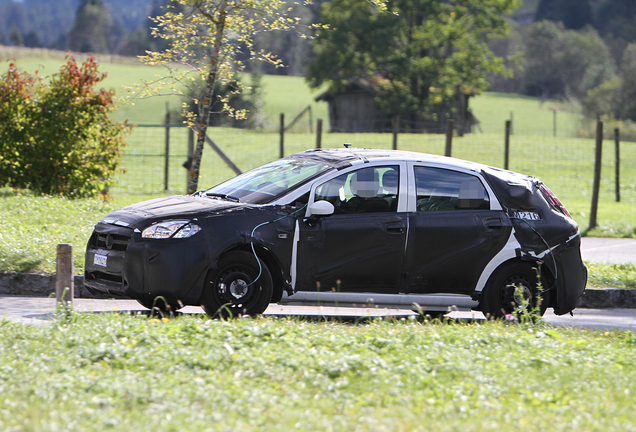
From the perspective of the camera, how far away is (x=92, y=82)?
14.6m

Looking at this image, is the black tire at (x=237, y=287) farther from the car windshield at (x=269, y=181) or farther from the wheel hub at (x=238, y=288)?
the car windshield at (x=269, y=181)

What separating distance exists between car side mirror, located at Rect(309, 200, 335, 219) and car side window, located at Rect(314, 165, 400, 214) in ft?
0.43

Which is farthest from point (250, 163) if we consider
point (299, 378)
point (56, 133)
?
point (299, 378)

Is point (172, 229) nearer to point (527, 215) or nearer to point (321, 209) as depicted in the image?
point (321, 209)

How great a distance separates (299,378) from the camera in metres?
4.77

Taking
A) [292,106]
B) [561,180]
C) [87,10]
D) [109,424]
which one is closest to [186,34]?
[109,424]

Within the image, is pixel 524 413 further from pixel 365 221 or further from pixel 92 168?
pixel 92 168

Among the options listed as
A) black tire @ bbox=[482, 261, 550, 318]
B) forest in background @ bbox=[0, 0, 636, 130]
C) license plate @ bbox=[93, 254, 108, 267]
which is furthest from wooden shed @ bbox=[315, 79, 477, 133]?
license plate @ bbox=[93, 254, 108, 267]

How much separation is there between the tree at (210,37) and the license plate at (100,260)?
328 cm

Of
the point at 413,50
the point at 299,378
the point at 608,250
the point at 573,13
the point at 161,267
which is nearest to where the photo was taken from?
the point at 299,378

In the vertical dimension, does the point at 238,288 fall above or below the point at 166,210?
below

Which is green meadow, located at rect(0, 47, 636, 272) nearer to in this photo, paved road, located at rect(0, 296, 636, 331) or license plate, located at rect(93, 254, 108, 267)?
paved road, located at rect(0, 296, 636, 331)

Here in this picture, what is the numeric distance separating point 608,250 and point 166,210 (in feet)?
28.6

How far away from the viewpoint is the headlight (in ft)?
21.3
